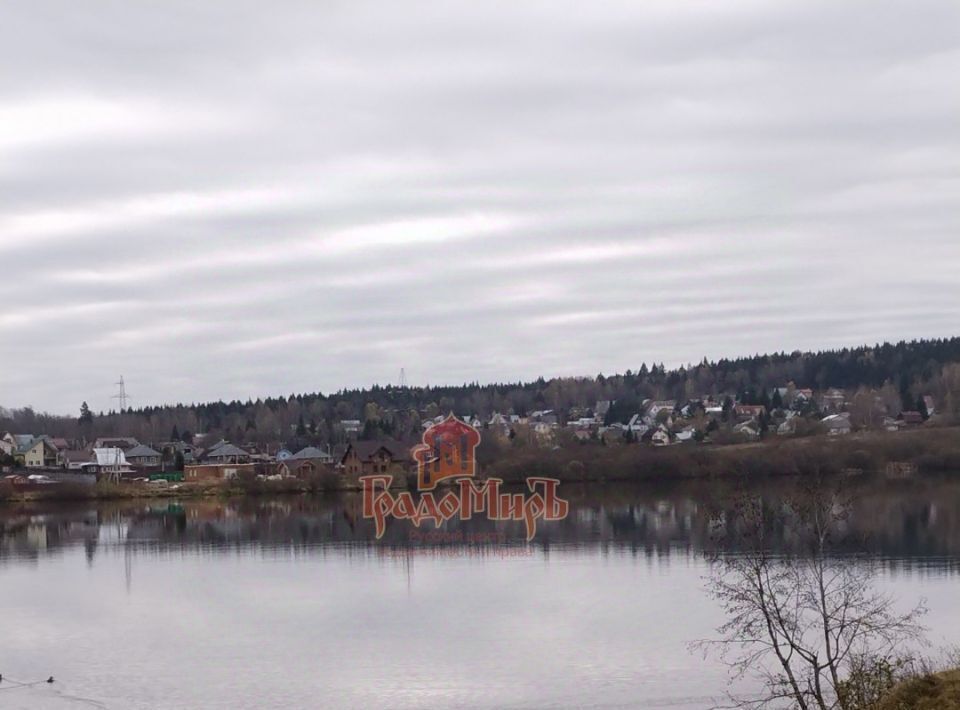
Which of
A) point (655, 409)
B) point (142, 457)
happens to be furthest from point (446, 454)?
point (655, 409)

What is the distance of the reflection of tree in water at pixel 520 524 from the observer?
51.3 m

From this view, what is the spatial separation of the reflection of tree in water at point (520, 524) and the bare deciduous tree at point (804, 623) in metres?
10.2

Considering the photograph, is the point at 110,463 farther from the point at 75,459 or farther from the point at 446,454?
the point at 446,454

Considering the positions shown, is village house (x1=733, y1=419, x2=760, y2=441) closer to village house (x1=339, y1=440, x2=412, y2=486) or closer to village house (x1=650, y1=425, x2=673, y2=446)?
village house (x1=650, y1=425, x2=673, y2=446)

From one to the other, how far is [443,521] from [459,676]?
40.2 meters

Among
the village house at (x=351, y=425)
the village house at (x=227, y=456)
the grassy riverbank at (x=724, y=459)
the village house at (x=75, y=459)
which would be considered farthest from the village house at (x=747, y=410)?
the village house at (x=75, y=459)

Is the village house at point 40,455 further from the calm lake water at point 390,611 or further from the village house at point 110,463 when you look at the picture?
the calm lake water at point 390,611

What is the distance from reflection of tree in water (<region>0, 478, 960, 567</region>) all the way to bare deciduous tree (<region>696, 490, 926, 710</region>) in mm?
10212

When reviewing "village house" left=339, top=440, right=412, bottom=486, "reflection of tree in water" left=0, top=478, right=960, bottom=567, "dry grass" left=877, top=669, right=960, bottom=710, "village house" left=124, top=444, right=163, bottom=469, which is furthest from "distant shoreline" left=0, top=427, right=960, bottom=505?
"dry grass" left=877, top=669, right=960, bottom=710

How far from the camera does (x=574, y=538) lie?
55.0 m

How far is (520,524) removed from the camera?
65500mm

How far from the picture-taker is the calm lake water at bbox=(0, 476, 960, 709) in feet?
90.4

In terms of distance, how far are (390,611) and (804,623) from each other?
38.7ft

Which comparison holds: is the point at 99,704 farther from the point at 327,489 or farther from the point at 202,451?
the point at 202,451
